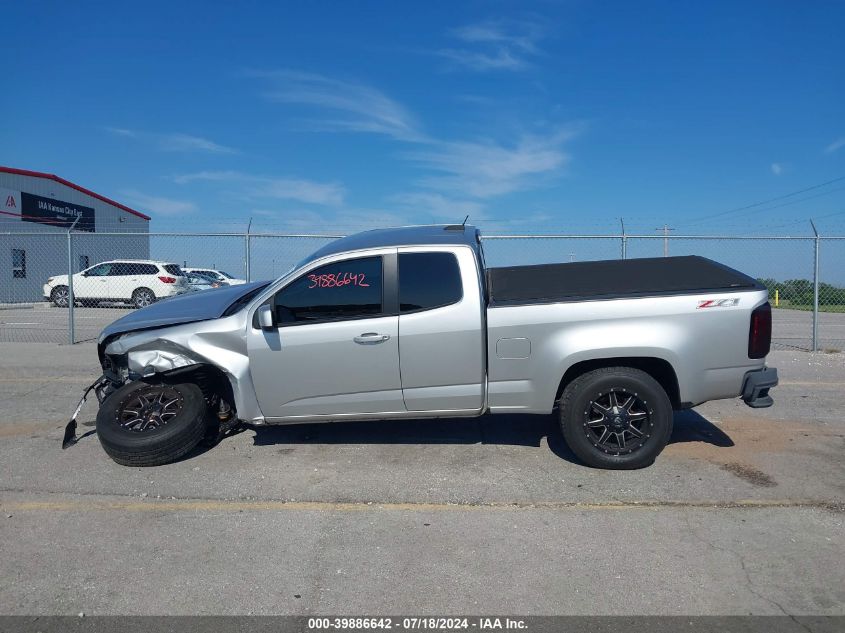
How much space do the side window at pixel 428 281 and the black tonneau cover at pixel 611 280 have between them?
36 centimetres

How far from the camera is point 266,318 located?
197 inches

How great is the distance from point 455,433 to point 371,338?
161 centimetres

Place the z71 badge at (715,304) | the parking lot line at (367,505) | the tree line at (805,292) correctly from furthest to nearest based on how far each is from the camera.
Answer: the tree line at (805,292) < the z71 badge at (715,304) < the parking lot line at (367,505)

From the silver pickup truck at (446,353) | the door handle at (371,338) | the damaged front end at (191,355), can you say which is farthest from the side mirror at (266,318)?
the door handle at (371,338)

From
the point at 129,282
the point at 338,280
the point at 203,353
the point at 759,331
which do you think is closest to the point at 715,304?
the point at 759,331

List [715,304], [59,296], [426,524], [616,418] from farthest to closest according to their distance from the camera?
[59,296]
[616,418]
[715,304]
[426,524]

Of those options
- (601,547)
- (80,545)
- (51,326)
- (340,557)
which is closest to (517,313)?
(601,547)

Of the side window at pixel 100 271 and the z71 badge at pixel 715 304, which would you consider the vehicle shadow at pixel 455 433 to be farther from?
the side window at pixel 100 271

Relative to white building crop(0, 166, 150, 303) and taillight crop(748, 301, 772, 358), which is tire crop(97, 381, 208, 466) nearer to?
taillight crop(748, 301, 772, 358)

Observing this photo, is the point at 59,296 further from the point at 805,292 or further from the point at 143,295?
the point at 805,292

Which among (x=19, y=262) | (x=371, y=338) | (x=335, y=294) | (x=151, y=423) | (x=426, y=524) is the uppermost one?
(x=19, y=262)

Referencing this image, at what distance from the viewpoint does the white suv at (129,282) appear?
20.6 meters

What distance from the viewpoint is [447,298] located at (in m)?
5.09

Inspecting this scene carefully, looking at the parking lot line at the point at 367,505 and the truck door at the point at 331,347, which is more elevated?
the truck door at the point at 331,347
